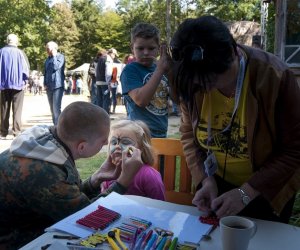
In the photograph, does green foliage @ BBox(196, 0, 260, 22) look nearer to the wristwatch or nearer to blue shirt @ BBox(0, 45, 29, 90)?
blue shirt @ BBox(0, 45, 29, 90)

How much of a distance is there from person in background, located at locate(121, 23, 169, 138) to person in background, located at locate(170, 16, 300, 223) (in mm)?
919

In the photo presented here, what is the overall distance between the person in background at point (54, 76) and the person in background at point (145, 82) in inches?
191

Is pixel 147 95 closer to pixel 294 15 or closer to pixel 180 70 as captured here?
pixel 180 70

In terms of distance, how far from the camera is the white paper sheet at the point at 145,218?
1.40 m

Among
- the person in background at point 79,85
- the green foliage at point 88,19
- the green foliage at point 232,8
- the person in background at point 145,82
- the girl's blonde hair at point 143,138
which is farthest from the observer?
the green foliage at point 232,8

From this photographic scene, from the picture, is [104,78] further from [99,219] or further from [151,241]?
[151,241]

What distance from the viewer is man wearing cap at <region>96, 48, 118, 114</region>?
29.7ft

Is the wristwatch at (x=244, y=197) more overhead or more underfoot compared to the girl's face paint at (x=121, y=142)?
more underfoot

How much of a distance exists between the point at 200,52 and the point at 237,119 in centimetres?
40

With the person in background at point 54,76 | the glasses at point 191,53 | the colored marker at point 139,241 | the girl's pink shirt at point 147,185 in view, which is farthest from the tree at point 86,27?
the colored marker at point 139,241

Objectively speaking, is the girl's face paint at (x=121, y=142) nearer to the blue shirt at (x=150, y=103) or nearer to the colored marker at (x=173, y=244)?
the blue shirt at (x=150, y=103)

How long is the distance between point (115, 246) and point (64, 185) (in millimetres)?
376

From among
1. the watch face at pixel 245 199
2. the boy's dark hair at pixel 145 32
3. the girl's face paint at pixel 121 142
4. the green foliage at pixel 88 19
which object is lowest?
the watch face at pixel 245 199

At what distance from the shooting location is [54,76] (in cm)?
729
